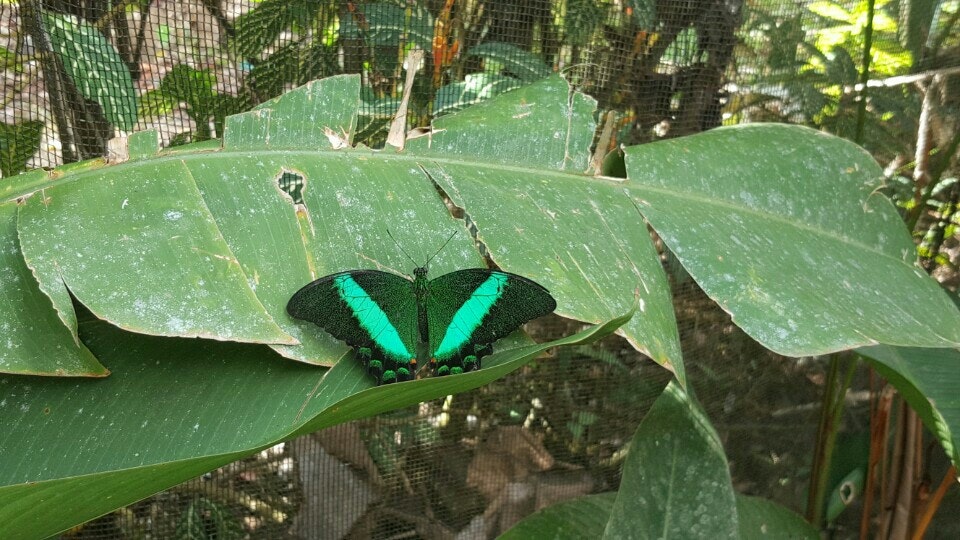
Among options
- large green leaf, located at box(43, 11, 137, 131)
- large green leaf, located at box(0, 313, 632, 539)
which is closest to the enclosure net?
large green leaf, located at box(43, 11, 137, 131)

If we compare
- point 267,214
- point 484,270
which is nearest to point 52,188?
point 267,214

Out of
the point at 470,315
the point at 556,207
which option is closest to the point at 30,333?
the point at 470,315

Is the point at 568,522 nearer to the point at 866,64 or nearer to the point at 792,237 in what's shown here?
the point at 792,237

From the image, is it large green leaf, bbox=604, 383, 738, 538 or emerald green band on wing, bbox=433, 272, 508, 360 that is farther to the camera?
large green leaf, bbox=604, 383, 738, 538

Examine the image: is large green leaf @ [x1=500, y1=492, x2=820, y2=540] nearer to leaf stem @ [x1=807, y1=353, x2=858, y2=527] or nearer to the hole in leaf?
leaf stem @ [x1=807, y1=353, x2=858, y2=527]

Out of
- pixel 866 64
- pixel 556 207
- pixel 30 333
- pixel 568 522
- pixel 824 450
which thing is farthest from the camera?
pixel 824 450

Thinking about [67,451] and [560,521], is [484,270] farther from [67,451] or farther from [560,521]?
[560,521]
